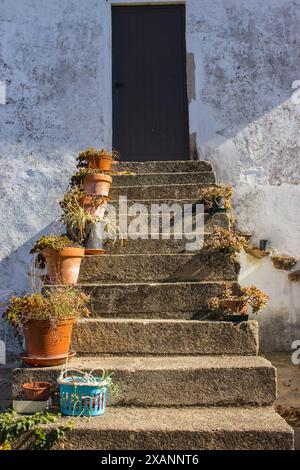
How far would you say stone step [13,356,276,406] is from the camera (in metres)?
3.02

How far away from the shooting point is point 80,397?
2.79 metres

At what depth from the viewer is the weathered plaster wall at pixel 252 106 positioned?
565 centimetres

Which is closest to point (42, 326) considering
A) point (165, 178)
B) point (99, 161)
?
point (99, 161)

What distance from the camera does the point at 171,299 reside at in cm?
365

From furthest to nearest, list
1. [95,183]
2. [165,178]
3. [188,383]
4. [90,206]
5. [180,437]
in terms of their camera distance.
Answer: [165,178] → [95,183] → [90,206] → [188,383] → [180,437]

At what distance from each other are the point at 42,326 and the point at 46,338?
0.25 feet

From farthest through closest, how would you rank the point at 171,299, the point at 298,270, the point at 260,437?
the point at 298,270 < the point at 171,299 < the point at 260,437

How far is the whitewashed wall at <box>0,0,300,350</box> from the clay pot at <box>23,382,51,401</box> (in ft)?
8.82

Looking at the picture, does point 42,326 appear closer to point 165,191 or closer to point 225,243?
point 225,243

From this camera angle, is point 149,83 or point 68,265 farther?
point 149,83

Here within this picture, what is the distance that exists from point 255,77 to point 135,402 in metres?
4.17

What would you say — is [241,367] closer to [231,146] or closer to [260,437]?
[260,437]

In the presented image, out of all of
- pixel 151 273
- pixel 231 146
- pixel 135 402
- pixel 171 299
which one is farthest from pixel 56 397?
pixel 231 146

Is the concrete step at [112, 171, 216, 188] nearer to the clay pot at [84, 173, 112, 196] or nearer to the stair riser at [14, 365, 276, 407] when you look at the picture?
the clay pot at [84, 173, 112, 196]
